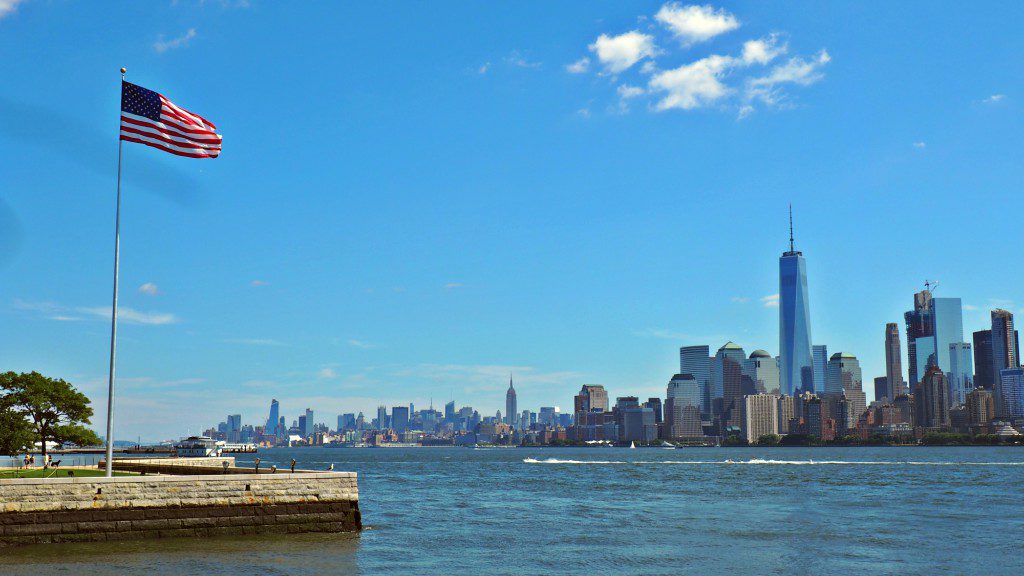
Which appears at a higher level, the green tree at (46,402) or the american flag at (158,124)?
the american flag at (158,124)

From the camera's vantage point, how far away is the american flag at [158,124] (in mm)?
34875

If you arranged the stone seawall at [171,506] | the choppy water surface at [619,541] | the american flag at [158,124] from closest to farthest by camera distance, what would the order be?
the choppy water surface at [619,541], the stone seawall at [171,506], the american flag at [158,124]

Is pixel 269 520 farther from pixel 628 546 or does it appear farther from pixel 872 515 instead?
pixel 872 515

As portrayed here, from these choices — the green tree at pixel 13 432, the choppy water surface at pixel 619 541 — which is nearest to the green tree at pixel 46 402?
the green tree at pixel 13 432

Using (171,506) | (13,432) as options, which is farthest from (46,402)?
(171,506)

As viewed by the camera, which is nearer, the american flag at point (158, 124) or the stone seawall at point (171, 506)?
the stone seawall at point (171, 506)

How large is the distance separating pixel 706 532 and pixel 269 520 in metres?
20.7

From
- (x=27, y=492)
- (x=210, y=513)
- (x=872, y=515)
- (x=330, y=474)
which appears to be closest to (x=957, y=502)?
(x=872, y=515)

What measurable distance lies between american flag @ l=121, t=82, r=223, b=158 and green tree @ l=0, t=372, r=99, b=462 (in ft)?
110

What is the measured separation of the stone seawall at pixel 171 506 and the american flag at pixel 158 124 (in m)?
12.3

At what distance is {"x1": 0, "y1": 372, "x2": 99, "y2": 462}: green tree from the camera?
203ft

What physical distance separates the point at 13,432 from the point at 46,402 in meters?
3.24

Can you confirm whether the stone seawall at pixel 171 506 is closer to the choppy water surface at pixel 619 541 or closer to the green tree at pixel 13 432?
the choppy water surface at pixel 619 541

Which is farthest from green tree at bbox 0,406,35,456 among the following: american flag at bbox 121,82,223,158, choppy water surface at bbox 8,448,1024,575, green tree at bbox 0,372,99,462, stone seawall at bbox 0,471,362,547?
american flag at bbox 121,82,223,158
